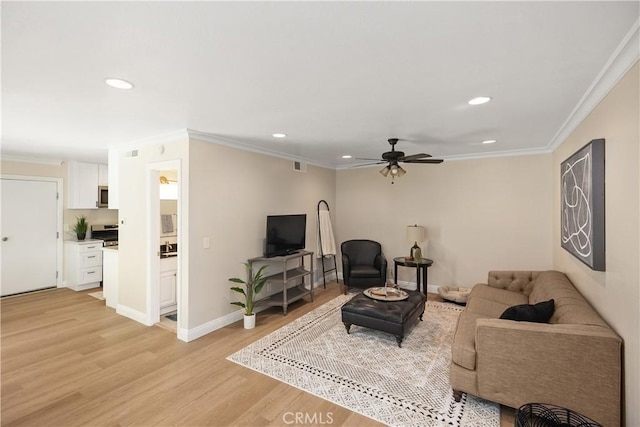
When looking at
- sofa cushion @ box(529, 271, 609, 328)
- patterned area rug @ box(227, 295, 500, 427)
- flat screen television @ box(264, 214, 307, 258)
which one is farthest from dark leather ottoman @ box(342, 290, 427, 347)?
flat screen television @ box(264, 214, 307, 258)

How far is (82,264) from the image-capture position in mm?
5551

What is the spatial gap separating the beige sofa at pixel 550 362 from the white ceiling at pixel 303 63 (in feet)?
5.68

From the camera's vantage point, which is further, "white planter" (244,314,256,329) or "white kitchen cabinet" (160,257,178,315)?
"white kitchen cabinet" (160,257,178,315)

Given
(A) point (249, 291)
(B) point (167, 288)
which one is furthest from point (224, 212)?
(B) point (167, 288)

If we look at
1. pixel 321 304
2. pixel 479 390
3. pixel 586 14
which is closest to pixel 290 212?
pixel 321 304

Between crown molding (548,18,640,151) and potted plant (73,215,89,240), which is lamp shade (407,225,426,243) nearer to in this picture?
crown molding (548,18,640,151)

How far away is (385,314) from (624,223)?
2.15m

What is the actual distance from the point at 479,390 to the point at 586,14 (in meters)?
2.43

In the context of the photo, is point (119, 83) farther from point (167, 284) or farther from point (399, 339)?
point (399, 339)

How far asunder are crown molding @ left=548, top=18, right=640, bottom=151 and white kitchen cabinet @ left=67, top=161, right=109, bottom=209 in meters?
7.46

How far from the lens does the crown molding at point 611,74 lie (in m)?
1.56

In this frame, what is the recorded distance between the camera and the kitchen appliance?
6074 mm

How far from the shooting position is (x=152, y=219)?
3.86 meters

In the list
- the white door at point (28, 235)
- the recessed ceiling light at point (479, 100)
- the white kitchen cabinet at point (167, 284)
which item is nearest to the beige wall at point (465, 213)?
the recessed ceiling light at point (479, 100)
